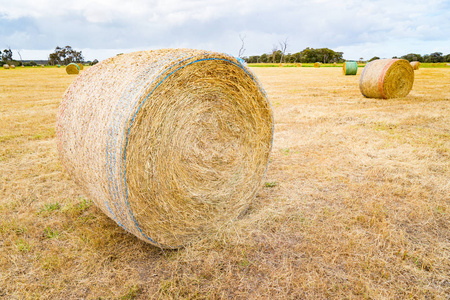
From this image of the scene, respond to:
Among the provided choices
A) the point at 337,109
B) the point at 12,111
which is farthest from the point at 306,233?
the point at 12,111

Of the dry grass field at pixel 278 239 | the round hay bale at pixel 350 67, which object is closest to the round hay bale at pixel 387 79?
the dry grass field at pixel 278 239

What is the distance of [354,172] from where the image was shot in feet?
15.8

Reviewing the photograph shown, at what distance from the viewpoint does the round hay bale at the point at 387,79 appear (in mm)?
10578

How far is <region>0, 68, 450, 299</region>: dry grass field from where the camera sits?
2.60 m

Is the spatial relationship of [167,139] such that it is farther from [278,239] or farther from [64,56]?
[64,56]

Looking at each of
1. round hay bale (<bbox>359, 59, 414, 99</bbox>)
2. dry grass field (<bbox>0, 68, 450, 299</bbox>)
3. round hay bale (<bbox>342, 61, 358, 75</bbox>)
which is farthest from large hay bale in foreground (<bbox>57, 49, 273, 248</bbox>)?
round hay bale (<bbox>342, 61, 358, 75</bbox>)

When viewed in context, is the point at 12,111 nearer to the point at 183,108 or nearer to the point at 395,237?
the point at 183,108

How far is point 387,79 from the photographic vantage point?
10570 millimetres

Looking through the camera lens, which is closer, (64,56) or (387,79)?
(387,79)

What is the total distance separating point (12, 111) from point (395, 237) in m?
10.9

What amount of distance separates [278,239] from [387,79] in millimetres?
9652

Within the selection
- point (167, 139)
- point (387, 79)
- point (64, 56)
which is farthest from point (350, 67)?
point (64, 56)

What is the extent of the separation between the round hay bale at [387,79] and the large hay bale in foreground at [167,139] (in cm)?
862

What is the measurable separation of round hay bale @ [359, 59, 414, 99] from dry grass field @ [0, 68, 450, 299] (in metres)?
5.48
